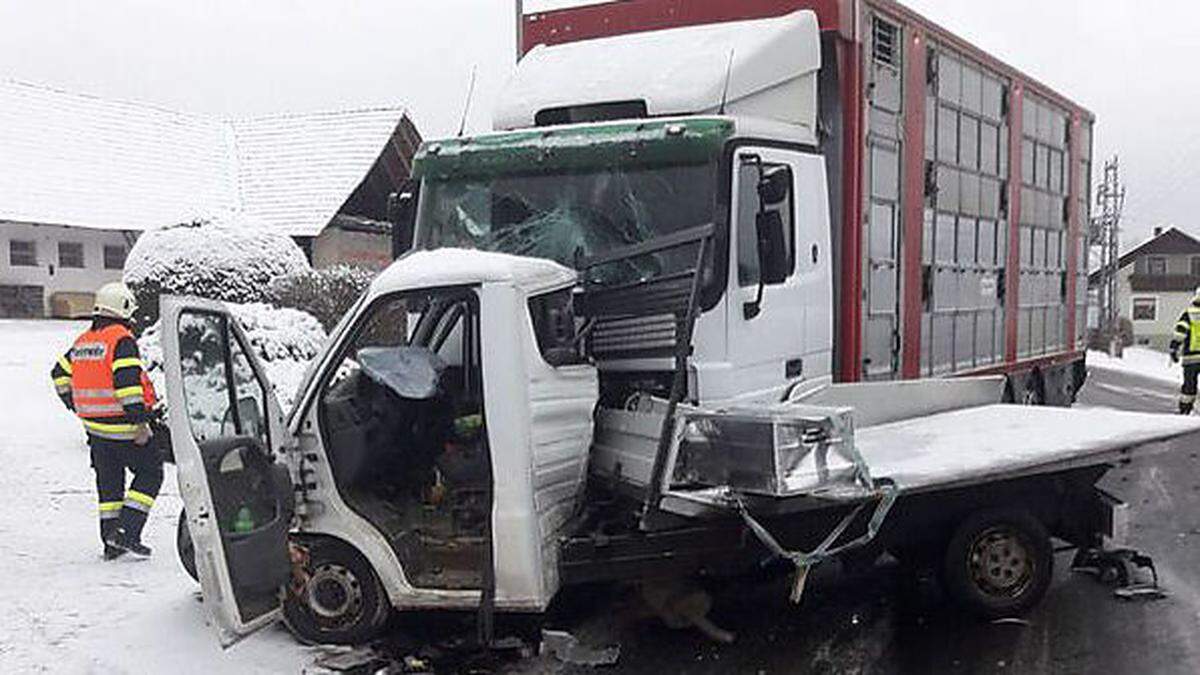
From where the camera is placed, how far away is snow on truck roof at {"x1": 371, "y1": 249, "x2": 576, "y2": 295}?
4.98 m

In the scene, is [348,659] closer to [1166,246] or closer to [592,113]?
[592,113]

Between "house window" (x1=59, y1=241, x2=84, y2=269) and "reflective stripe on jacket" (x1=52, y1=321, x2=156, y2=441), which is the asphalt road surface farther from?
"house window" (x1=59, y1=241, x2=84, y2=269)

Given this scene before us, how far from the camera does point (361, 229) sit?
3206 cm

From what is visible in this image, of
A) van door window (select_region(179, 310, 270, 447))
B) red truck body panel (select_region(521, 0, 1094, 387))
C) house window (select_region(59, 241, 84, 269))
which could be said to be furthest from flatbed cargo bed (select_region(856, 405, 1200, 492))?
house window (select_region(59, 241, 84, 269))

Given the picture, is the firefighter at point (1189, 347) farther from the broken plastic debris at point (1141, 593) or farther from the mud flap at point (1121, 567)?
the broken plastic debris at point (1141, 593)

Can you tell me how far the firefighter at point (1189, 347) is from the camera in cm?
1278

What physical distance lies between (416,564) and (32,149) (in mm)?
29663

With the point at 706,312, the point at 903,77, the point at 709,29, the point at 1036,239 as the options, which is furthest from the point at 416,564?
the point at 1036,239

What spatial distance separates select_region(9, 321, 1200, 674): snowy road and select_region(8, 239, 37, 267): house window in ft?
Answer: 84.9

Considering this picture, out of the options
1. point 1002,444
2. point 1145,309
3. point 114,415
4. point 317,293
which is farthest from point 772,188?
point 1145,309

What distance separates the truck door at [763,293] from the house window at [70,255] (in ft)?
99.1

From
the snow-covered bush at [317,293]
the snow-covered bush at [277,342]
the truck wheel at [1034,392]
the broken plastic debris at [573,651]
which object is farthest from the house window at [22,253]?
the broken plastic debris at [573,651]

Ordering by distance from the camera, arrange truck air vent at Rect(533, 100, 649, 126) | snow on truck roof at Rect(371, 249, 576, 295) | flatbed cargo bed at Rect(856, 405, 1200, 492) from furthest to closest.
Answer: truck air vent at Rect(533, 100, 649, 126) < flatbed cargo bed at Rect(856, 405, 1200, 492) < snow on truck roof at Rect(371, 249, 576, 295)

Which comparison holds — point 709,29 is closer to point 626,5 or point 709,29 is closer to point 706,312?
point 626,5
